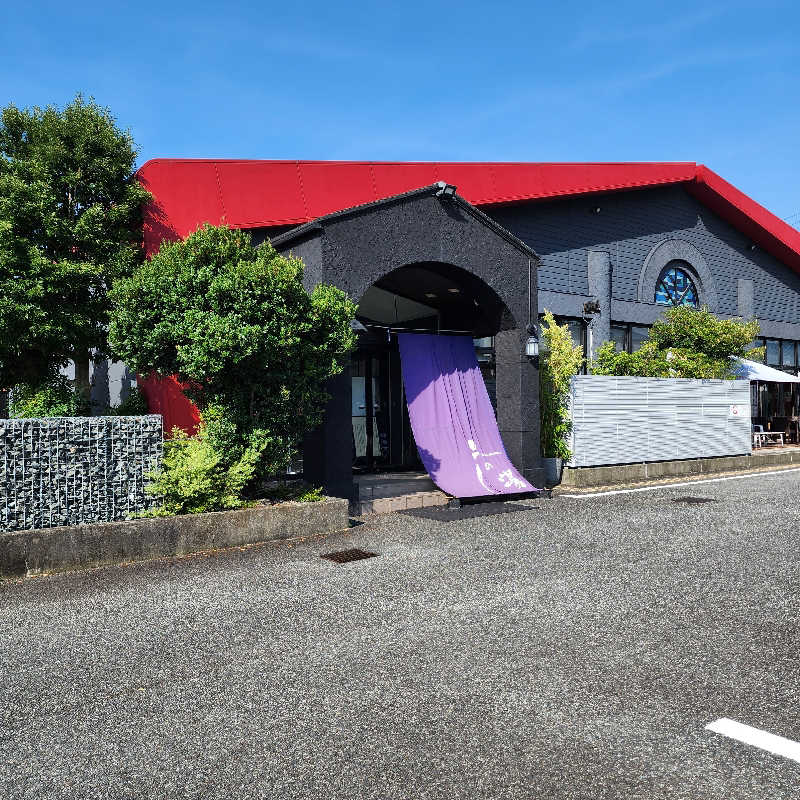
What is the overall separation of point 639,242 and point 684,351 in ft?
15.5

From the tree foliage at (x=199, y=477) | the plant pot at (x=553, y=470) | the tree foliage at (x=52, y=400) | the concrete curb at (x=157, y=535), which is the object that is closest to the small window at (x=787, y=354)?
the plant pot at (x=553, y=470)

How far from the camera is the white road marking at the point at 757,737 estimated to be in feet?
10.1

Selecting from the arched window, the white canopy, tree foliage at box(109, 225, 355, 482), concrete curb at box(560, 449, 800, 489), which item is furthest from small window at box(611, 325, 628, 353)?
tree foliage at box(109, 225, 355, 482)

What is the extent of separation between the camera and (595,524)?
8.98 metres

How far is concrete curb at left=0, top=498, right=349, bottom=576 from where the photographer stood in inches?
258

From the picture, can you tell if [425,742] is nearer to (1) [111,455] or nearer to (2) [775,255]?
(1) [111,455]

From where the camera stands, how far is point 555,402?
13.4 m

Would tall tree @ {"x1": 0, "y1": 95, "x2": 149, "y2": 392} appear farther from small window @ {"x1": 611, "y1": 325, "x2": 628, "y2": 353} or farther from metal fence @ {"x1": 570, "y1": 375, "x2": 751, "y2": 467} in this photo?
small window @ {"x1": 611, "y1": 325, "x2": 628, "y2": 353}

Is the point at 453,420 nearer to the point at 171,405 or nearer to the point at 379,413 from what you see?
the point at 379,413

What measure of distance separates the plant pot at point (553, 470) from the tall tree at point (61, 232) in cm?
988

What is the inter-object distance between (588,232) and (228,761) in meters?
18.7

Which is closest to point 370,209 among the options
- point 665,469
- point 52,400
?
point 665,469

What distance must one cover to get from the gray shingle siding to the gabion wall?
40.4ft

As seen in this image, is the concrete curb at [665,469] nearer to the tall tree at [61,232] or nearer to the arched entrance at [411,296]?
the arched entrance at [411,296]
